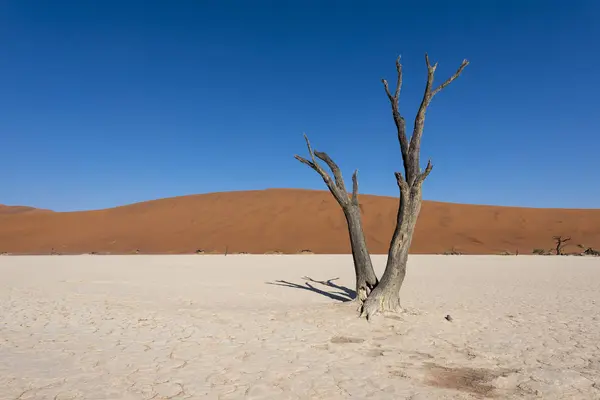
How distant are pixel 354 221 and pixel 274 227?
29963mm

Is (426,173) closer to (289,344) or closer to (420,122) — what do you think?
(420,122)

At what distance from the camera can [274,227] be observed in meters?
38.5

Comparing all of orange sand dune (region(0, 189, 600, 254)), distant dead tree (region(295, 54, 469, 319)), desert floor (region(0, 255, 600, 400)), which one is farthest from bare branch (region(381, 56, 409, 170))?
orange sand dune (region(0, 189, 600, 254))

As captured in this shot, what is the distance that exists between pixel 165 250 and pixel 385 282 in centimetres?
2816

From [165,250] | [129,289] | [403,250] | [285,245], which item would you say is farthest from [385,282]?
[165,250]

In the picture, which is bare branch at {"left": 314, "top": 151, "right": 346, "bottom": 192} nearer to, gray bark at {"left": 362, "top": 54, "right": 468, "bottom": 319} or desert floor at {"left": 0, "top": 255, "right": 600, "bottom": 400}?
gray bark at {"left": 362, "top": 54, "right": 468, "bottom": 319}

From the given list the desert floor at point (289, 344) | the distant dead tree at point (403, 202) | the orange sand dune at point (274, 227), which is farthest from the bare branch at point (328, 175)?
the orange sand dune at point (274, 227)

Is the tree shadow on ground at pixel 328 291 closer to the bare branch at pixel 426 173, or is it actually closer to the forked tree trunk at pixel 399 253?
the forked tree trunk at pixel 399 253

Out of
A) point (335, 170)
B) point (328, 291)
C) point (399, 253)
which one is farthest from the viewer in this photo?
point (328, 291)

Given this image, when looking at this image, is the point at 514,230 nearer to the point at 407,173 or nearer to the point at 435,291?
the point at 435,291

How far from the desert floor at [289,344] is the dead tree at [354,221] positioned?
706 mm

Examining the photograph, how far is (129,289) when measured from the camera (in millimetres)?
11734

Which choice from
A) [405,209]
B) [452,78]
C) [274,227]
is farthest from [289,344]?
[274,227]

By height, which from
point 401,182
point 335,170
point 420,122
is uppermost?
point 420,122
